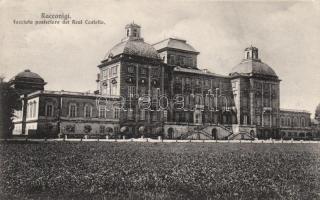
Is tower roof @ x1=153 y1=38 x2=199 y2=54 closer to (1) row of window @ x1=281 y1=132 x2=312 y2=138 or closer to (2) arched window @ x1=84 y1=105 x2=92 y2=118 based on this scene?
(2) arched window @ x1=84 y1=105 x2=92 y2=118

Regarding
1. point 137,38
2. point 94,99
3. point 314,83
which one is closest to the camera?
point 314,83

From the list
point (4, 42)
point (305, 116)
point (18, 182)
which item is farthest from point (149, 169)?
point (305, 116)

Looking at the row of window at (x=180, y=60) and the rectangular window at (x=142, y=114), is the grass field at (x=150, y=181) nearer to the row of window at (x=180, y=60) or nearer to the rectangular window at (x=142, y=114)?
the rectangular window at (x=142, y=114)

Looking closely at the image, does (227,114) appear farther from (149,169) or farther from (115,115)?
(149,169)

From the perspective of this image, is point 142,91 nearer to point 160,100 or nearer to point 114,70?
point 160,100

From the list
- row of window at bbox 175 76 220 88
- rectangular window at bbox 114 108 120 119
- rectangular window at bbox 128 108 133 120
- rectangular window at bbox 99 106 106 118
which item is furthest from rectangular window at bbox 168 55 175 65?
rectangular window at bbox 99 106 106 118

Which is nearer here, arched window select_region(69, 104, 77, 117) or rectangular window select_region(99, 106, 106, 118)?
arched window select_region(69, 104, 77, 117)

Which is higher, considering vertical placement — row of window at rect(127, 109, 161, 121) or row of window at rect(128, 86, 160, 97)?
row of window at rect(128, 86, 160, 97)
